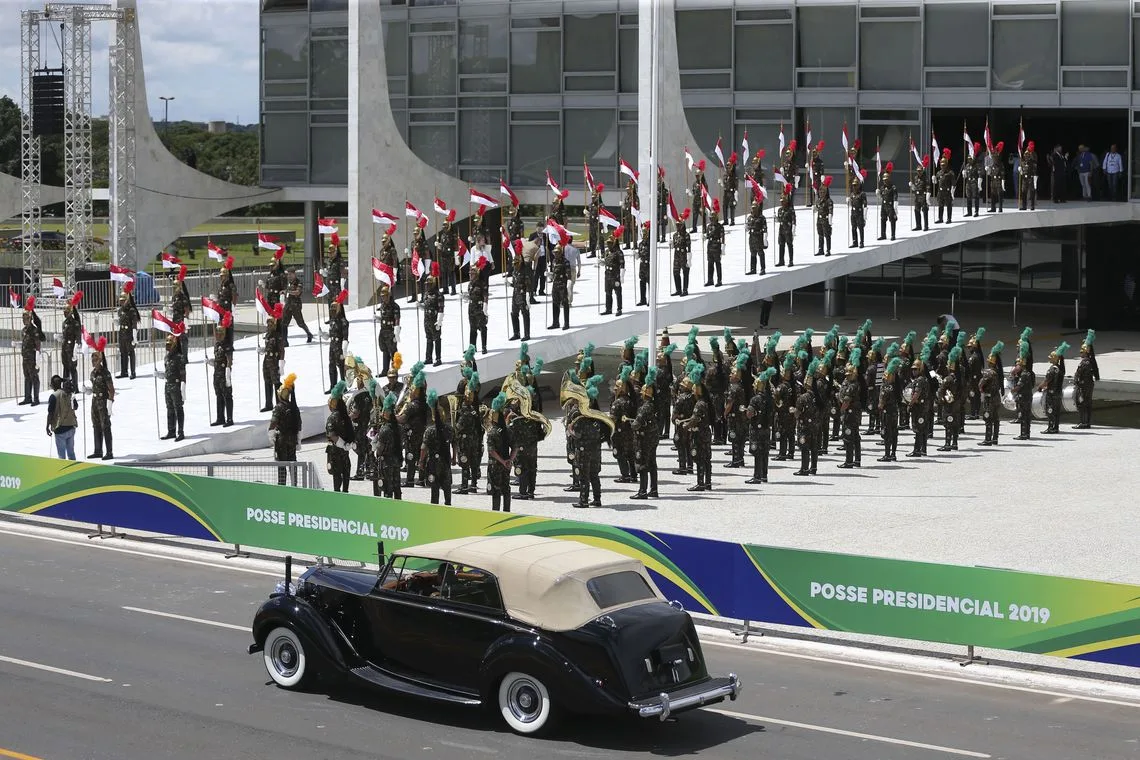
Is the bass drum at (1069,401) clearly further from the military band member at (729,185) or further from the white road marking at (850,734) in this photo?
the white road marking at (850,734)

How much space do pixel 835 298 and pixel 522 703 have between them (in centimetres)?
3684

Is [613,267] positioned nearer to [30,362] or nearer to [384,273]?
[384,273]

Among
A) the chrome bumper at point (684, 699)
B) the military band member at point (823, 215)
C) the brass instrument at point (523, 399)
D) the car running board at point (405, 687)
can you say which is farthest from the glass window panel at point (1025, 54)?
the car running board at point (405, 687)

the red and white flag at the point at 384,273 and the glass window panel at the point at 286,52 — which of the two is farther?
the glass window panel at the point at 286,52

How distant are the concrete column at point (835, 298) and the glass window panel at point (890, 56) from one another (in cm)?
615

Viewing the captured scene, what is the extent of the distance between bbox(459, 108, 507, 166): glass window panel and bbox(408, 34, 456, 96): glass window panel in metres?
1.05

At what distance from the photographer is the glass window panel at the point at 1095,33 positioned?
40.7 m

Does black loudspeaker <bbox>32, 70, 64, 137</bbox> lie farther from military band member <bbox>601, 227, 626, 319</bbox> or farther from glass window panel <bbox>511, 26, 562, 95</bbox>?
military band member <bbox>601, 227, 626, 319</bbox>

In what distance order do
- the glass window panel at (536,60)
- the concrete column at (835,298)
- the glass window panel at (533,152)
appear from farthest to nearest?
the concrete column at (835,298) → the glass window panel at (533,152) → the glass window panel at (536,60)

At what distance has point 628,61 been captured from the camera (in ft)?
150

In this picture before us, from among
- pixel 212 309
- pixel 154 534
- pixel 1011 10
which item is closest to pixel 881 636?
pixel 154 534

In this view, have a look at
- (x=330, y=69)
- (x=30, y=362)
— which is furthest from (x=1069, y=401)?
(x=330, y=69)

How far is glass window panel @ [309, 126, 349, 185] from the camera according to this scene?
50.4m

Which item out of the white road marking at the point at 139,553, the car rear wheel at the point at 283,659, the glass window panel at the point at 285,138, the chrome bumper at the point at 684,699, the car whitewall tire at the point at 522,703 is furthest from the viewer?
the glass window panel at the point at 285,138
